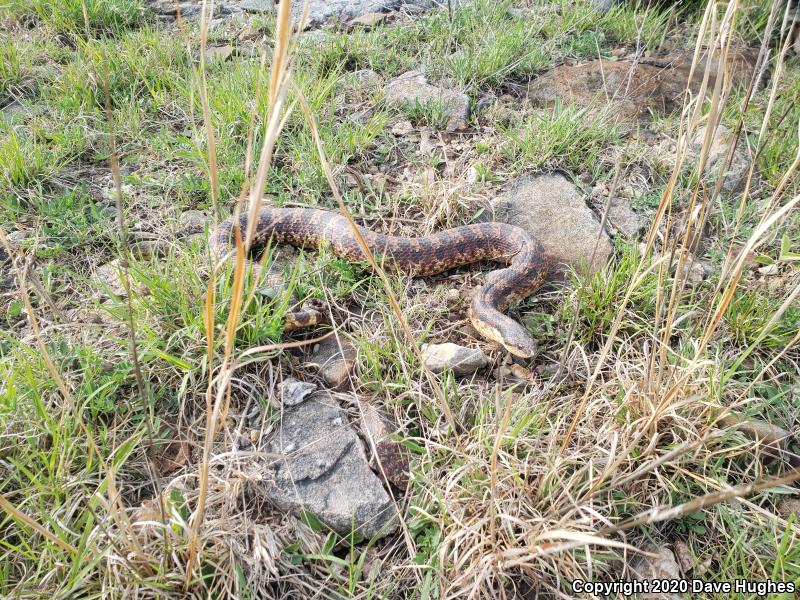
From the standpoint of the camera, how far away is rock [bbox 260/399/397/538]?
323 centimetres

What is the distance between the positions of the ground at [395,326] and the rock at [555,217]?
33mm

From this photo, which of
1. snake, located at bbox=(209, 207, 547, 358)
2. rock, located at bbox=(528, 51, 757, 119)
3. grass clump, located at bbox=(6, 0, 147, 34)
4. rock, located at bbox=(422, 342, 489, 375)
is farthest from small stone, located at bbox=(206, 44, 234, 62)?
rock, located at bbox=(422, 342, 489, 375)

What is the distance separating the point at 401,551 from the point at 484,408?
1.02 metres

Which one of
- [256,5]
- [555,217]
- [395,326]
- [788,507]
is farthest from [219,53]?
[788,507]

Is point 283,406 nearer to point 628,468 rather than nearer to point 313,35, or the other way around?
point 628,468

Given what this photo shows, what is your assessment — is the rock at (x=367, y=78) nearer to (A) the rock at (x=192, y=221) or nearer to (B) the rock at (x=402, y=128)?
(B) the rock at (x=402, y=128)

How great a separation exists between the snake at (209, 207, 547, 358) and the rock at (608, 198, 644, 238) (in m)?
0.86

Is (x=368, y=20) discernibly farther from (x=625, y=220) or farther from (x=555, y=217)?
(x=625, y=220)

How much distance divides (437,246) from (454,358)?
149 cm

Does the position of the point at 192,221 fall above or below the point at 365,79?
below

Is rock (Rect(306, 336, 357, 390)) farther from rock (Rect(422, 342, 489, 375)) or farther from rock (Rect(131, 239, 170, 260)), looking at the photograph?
rock (Rect(131, 239, 170, 260))

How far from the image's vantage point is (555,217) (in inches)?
217

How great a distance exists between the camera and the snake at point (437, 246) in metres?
4.84

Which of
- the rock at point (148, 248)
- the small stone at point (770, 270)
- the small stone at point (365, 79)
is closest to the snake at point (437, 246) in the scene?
the rock at point (148, 248)
